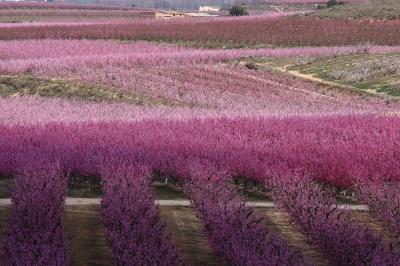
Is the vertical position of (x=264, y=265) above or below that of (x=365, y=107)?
above

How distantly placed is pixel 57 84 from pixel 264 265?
20646 millimetres

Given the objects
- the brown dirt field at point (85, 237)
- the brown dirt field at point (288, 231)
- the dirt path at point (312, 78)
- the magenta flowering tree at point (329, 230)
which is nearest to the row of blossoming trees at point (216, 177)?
the magenta flowering tree at point (329, 230)

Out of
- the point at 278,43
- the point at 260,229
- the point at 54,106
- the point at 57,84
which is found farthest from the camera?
the point at 278,43

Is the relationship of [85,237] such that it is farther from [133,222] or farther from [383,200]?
[383,200]

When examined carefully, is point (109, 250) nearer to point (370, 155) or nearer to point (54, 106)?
point (370, 155)

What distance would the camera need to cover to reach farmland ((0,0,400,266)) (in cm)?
774

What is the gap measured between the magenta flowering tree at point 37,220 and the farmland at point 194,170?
1.0 inches

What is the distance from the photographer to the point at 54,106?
71.4 ft

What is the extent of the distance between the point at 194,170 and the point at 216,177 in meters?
0.59

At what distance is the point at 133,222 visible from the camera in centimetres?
805

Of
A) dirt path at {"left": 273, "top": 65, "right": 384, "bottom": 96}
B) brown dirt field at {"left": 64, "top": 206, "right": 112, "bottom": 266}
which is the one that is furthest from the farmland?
dirt path at {"left": 273, "top": 65, "right": 384, "bottom": 96}

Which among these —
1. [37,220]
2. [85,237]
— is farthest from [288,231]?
[37,220]

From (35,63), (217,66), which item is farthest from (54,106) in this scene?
(217,66)

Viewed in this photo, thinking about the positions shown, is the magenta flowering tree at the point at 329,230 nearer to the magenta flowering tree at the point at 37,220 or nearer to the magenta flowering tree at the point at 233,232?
the magenta flowering tree at the point at 233,232
